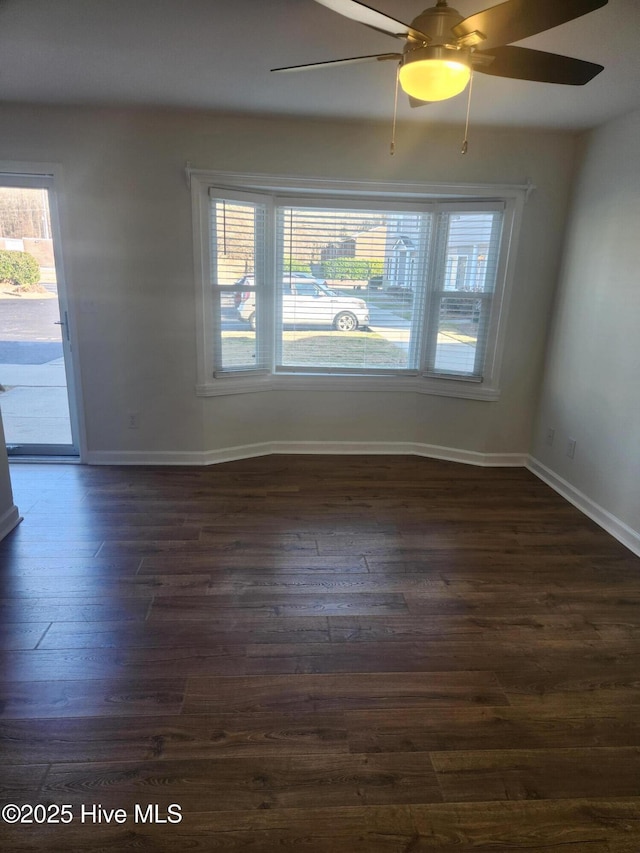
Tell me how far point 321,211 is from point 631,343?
7.98 feet

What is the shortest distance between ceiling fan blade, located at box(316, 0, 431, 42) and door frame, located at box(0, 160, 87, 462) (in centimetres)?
271

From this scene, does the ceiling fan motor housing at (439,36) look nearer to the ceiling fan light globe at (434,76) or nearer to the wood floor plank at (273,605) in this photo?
the ceiling fan light globe at (434,76)

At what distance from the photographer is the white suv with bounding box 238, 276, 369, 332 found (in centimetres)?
397

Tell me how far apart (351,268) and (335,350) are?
687 millimetres

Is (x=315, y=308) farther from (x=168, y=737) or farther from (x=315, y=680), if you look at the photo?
(x=168, y=737)

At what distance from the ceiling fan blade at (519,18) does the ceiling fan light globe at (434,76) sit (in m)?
0.09

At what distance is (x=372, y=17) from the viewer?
5.21 feet

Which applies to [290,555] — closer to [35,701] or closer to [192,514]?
[192,514]

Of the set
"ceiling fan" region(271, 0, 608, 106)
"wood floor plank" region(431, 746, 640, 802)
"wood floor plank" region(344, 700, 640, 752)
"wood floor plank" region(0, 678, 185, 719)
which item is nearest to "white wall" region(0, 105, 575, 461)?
"ceiling fan" region(271, 0, 608, 106)

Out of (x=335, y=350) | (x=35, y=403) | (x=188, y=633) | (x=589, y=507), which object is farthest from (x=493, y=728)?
(x=35, y=403)

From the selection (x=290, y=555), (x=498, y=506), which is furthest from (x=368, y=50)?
(x=498, y=506)

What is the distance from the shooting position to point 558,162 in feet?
12.0

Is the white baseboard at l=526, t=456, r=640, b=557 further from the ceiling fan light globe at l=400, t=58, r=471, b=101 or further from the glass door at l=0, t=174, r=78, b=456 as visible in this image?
the glass door at l=0, t=174, r=78, b=456

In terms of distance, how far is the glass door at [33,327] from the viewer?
11.6ft
